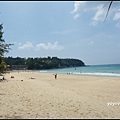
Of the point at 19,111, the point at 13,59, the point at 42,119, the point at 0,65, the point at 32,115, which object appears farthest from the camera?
the point at 13,59

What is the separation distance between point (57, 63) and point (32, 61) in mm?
29523

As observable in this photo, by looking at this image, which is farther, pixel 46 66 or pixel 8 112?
pixel 46 66

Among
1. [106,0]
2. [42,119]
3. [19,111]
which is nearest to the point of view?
[106,0]

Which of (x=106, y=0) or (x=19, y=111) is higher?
(x=106, y=0)

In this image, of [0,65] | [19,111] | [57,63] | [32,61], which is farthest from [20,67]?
[19,111]

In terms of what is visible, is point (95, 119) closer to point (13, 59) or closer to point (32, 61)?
point (32, 61)

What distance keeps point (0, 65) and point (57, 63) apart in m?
150

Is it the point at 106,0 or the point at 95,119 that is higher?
the point at 106,0

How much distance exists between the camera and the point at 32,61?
145500 mm

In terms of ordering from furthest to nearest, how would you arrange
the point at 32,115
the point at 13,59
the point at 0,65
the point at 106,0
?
1. the point at 13,59
2. the point at 0,65
3. the point at 32,115
4. the point at 106,0

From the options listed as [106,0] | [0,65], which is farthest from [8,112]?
[0,65]

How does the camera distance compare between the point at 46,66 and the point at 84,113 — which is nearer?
the point at 84,113

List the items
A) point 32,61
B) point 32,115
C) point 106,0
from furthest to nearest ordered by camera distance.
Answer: point 32,61 → point 32,115 → point 106,0

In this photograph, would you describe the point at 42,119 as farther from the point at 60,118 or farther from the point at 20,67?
the point at 20,67
